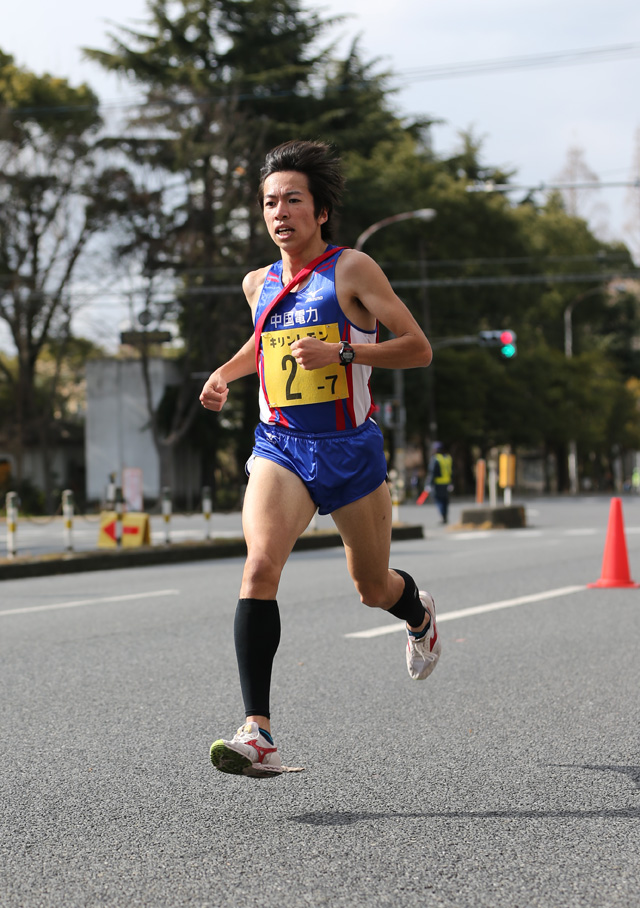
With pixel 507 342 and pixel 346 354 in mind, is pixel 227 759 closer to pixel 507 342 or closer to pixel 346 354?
pixel 346 354

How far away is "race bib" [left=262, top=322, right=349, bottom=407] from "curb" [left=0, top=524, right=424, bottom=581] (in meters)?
10.6

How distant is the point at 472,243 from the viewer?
178ft

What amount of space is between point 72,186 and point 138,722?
35887 mm

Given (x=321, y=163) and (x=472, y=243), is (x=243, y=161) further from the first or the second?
(x=321, y=163)

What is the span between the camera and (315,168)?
4.56 m

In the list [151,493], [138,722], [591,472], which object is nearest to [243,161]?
[151,493]

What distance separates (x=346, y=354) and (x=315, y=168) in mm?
808

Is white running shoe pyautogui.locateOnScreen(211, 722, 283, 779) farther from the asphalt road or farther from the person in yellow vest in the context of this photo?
the person in yellow vest

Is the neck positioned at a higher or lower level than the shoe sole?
higher

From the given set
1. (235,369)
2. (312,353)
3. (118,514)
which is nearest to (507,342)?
(118,514)

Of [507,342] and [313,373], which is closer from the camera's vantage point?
[313,373]

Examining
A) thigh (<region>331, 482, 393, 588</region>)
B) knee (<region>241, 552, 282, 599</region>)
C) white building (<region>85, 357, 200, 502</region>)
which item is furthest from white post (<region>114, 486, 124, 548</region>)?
white building (<region>85, 357, 200, 502</region>)

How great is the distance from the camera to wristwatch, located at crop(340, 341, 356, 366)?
4.20 metres

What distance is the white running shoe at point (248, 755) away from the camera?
381cm
